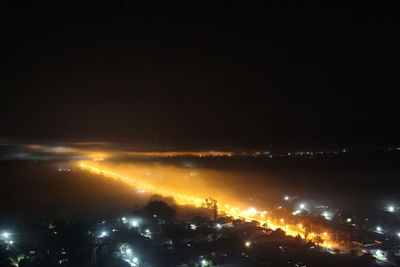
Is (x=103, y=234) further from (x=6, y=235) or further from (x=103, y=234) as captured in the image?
(x=6, y=235)

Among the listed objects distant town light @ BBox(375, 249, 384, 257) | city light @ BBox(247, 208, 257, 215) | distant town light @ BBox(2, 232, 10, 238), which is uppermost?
city light @ BBox(247, 208, 257, 215)

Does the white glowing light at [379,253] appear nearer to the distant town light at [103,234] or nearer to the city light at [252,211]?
the city light at [252,211]

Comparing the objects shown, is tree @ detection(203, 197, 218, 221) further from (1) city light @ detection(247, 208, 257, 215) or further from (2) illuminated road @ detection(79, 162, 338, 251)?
(1) city light @ detection(247, 208, 257, 215)

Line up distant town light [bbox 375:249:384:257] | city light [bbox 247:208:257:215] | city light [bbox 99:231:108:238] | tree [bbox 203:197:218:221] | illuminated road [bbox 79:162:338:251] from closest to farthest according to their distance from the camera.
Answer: distant town light [bbox 375:249:384:257], city light [bbox 99:231:108:238], illuminated road [bbox 79:162:338:251], tree [bbox 203:197:218:221], city light [bbox 247:208:257:215]

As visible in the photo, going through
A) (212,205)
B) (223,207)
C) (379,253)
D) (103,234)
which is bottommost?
→ (379,253)

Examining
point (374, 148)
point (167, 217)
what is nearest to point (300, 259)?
point (167, 217)

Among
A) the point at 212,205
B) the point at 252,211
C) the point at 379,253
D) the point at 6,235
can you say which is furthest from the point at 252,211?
the point at 6,235

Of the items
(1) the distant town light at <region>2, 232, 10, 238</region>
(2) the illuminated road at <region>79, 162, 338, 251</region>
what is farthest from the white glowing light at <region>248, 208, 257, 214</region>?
(1) the distant town light at <region>2, 232, 10, 238</region>

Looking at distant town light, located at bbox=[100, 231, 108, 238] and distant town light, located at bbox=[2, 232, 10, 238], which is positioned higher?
distant town light, located at bbox=[100, 231, 108, 238]

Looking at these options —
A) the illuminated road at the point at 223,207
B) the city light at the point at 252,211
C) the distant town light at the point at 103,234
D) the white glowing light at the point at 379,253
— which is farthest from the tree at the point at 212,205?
the white glowing light at the point at 379,253
